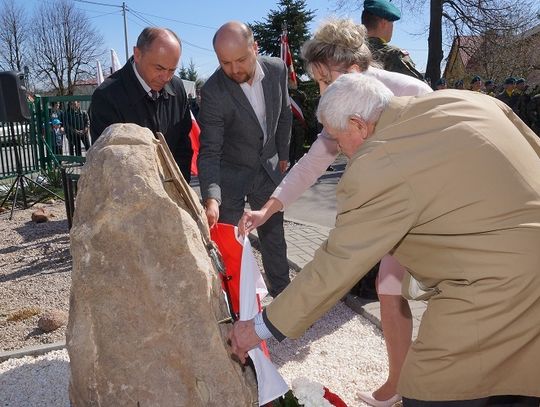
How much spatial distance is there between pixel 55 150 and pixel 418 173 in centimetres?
1147

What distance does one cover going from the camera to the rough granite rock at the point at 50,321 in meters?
4.01

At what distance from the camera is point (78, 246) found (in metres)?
2.10

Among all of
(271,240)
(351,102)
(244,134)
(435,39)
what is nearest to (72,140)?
(271,240)

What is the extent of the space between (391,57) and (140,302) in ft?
7.76

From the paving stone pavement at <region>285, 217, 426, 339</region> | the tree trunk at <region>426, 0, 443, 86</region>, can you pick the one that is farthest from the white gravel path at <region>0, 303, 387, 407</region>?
the tree trunk at <region>426, 0, 443, 86</region>

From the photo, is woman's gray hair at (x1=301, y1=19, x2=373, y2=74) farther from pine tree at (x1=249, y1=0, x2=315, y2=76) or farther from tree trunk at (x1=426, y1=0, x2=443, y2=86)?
pine tree at (x1=249, y1=0, x2=315, y2=76)

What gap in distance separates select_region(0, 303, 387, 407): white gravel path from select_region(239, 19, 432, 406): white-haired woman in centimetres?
28

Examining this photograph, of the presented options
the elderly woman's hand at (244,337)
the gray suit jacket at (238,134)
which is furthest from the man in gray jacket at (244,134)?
the elderly woman's hand at (244,337)

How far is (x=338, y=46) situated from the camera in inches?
100

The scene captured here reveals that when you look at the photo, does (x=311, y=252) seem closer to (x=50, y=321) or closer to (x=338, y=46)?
(x=50, y=321)

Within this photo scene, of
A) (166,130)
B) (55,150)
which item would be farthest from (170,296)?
(55,150)

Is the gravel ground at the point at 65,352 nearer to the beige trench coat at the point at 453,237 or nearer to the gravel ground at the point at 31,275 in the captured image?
the gravel ground at the point at 31,275

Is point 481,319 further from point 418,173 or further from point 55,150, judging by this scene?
point 55,150

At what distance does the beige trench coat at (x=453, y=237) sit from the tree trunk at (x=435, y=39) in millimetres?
15601
